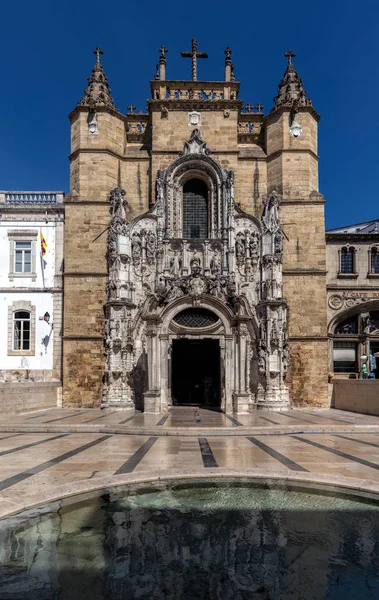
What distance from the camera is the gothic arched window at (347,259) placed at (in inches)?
1097

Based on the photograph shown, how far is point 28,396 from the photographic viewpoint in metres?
21.6

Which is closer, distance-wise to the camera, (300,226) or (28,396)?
(28,396)

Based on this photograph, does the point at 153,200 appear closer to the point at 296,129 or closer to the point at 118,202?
the point at 118,202

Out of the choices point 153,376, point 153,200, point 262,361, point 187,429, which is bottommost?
point 187,429

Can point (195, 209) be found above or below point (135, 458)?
above

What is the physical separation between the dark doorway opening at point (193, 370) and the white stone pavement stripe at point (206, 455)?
14.2 m

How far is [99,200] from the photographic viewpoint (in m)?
25.2

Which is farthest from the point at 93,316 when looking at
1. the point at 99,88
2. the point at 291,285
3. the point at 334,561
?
the point at 334,561

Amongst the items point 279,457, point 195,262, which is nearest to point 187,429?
point 279,457

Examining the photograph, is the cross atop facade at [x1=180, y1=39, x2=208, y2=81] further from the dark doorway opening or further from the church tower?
the dark doorway opening

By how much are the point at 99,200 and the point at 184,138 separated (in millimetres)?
6122

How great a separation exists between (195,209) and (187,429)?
15032mm

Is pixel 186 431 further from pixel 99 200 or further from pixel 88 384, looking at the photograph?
pixel 99 200

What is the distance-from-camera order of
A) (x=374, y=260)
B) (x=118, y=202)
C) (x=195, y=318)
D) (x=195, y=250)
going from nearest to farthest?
(x=195, y=318) → (x=118, y=202) → (x=195, y=250) → (x=374, y=260)
